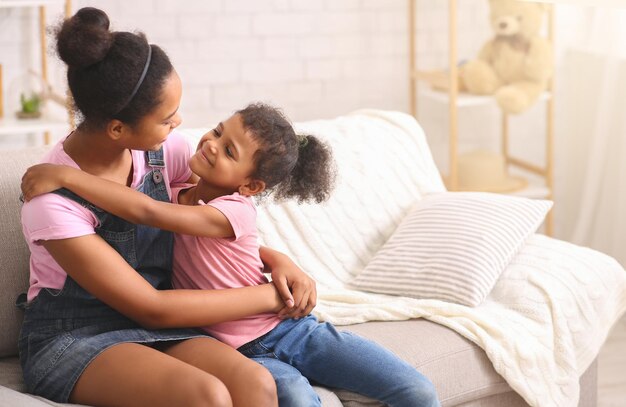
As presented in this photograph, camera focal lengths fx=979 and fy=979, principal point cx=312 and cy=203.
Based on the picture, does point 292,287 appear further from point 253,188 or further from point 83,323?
point 83,323

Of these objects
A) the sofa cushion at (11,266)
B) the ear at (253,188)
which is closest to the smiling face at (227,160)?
the ear at (253,188)

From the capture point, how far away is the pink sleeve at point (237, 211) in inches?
72.8

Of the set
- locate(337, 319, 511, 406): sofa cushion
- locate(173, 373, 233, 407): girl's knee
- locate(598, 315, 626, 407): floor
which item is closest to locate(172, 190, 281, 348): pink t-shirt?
locate(173, 373, 233, 407): girl's knee

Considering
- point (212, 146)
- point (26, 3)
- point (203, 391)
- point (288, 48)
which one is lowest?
point (203, 391)

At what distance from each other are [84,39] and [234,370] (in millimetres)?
635

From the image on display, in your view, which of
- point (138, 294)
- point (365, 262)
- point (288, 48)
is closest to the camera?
point (138, 294)

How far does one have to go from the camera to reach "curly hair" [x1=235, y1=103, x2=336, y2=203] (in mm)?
1927

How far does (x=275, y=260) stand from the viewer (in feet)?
6.64

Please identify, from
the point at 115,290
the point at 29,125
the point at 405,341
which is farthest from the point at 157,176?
the point at 29,125

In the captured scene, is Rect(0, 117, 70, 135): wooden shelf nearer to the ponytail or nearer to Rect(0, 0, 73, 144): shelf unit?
Rect(0, 0, 73, 144): shelf unit

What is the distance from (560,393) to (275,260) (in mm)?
770

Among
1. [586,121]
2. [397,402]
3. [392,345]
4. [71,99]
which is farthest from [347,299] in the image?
[586,121]

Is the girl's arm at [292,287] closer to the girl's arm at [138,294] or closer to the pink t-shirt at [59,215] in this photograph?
the girl's arm at [138,294]

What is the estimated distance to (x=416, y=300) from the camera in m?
2.33
